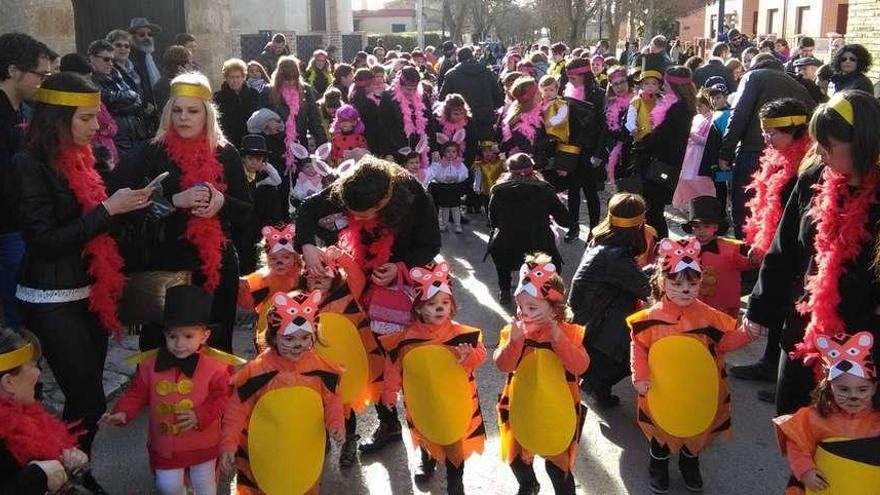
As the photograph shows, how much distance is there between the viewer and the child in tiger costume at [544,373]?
3811 millimetres

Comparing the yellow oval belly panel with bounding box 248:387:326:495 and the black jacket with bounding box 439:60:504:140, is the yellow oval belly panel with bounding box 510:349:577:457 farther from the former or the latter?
the black jacket with bounding box 439:60:504:140

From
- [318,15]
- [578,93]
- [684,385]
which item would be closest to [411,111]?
[578,93]

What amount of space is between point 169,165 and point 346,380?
1.38m

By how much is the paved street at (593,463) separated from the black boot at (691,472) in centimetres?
6

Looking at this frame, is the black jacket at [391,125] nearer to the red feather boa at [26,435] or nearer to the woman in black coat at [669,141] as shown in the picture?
the woman in black coat at [669,141]

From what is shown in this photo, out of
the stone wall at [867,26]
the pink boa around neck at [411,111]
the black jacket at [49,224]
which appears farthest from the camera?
the stone wall at [867,26]

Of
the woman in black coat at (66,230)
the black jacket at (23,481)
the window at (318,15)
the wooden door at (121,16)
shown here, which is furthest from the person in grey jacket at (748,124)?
the window at (318,15)

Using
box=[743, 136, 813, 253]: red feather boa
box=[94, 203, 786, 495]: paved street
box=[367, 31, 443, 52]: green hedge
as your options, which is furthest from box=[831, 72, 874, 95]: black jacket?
box=[367, 31, 443, 52]: green hedge

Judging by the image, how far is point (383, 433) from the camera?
470 cm

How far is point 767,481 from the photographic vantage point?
4.34 m

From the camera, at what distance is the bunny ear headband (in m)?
3.97

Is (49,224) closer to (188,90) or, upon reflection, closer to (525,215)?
(188,90)

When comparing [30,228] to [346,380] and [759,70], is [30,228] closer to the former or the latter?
[346,380]

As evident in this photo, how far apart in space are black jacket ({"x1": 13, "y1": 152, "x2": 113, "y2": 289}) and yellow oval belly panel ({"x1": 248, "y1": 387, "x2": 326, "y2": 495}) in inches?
40.6
